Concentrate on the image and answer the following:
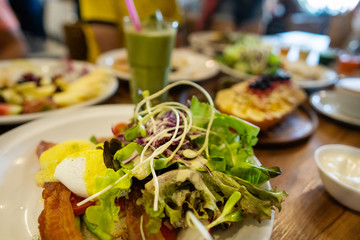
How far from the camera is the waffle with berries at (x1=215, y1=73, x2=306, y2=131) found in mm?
1453

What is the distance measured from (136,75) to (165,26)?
0.41 meters

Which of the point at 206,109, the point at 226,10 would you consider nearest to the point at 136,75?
the point at 206,109

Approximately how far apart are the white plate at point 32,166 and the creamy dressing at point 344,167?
0.40 m

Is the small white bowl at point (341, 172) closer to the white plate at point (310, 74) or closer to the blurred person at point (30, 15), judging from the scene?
the white plate at point (310, 74)

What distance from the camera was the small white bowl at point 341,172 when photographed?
971 millimetres

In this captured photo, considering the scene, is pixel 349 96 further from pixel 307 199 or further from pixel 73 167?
pixel 73 167

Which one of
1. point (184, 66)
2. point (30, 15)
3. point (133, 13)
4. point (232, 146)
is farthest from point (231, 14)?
point (232, 146)

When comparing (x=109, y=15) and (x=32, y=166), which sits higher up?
(x=109, y=15)

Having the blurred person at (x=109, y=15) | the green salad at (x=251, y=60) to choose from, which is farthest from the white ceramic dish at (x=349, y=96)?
the blurred person at (x=109, y=15)

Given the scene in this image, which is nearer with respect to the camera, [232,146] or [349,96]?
[232,146]

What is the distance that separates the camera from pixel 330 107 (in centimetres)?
187

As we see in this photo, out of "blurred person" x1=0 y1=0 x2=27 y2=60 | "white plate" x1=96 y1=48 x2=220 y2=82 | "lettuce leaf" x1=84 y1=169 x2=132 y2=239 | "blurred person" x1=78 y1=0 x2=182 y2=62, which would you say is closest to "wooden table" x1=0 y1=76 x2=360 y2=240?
"lettuce leaf" x1=84 y1=169 x2=132 y2=239

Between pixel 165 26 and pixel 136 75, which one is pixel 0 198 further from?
pixel 165 26

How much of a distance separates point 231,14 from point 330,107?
4.55m
